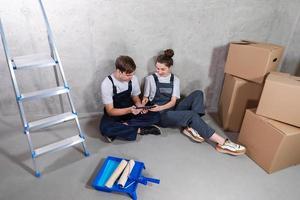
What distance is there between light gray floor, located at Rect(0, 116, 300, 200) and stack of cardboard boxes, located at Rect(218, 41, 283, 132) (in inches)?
19.0

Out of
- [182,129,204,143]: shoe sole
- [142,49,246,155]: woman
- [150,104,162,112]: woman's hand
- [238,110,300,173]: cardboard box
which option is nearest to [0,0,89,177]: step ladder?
[150,104,162,112]: woman's hand

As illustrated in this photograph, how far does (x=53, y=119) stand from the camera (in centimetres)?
183

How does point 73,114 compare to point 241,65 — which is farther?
point 241,65

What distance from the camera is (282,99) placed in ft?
5.70

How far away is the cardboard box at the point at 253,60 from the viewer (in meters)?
1.97

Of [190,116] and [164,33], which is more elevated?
[164,33]

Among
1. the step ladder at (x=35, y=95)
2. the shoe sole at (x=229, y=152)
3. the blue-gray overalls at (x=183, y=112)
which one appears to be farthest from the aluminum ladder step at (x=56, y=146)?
the shoe sole at (x=229, y=152)

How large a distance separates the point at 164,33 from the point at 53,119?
1335mm

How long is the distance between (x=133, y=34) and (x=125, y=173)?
1.34 meters

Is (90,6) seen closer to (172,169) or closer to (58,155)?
(58,155)

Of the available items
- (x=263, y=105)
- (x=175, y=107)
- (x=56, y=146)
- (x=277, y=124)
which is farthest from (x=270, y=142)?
(x=56, y=146)

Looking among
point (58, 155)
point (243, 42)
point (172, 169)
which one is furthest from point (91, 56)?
point (243, 42)

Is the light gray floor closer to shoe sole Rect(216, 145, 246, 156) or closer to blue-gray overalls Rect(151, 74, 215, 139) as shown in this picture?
shoe sole Rect(216, 145, 246, 156)

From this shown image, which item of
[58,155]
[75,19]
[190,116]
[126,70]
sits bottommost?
[58,155]
